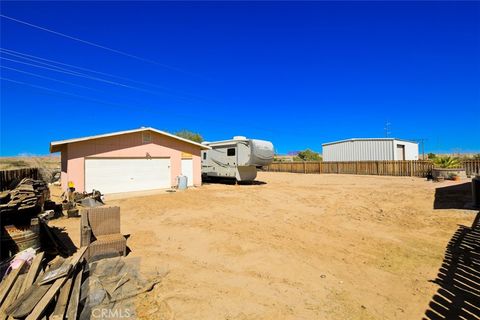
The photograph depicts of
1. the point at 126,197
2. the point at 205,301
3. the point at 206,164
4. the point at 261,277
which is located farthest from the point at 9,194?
the point at 206,164

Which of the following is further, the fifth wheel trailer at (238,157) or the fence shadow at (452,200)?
the fifth wheel trailer at (238,157)

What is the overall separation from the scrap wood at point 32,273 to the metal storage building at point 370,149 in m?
27.6

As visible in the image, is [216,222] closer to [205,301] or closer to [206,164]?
[205,301]

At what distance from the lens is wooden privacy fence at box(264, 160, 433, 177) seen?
20.5 metres

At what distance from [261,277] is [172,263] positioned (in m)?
1.57

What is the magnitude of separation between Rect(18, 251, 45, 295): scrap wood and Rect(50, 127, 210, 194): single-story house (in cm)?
978

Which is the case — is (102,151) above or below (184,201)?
above

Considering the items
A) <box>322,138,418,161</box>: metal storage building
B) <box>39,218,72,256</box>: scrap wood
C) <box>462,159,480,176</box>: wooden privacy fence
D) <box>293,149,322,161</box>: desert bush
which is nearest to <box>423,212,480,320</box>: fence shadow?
<box>39,218,72,256</box>: scrap wood

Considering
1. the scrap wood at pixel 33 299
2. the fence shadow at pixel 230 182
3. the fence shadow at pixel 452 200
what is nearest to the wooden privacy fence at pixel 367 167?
the fence shadow at pixel 452 200

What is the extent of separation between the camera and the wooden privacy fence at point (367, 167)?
20484 mm

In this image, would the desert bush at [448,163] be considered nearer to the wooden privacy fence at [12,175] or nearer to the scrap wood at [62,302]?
the scrap wood at [62,302]

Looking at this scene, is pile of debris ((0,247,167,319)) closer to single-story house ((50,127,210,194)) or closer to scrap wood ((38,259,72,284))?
scrap wood ((38,259,72,284))

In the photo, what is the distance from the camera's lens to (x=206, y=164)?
20.0 m

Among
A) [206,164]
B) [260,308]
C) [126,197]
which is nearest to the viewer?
[260,308]
